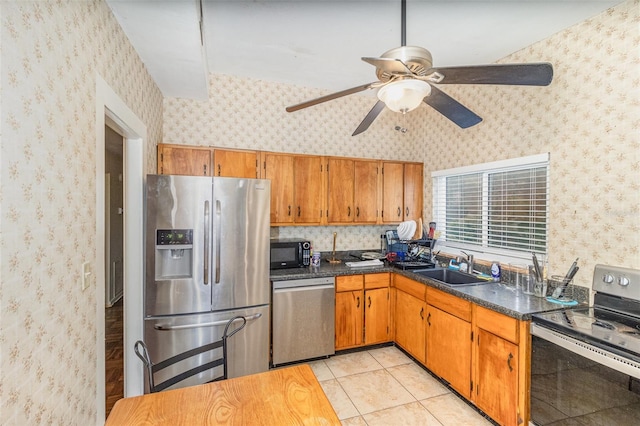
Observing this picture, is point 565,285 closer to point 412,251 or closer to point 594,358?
point 594,358

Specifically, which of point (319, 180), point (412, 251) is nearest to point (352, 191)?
point (319, 180)

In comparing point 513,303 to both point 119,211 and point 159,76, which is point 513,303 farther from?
point 119,211

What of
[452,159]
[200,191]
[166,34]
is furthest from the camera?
[452,159]

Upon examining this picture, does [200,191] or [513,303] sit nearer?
[513,303]

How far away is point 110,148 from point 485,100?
16.1 ft

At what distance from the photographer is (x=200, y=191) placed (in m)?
2.28

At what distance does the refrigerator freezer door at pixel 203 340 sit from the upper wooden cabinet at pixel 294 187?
1.01 metres

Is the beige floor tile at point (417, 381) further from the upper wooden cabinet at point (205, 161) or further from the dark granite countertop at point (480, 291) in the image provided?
the upper wooden cabinet at point (205, 161)

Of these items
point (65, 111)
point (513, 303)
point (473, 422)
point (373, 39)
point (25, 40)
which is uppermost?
point (373, 39)

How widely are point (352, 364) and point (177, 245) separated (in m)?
1.98

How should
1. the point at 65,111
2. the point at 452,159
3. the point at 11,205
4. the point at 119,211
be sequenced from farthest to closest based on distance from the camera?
the point at 119,211 → the point at 452,159 → the point at 65,111 → the point at 11,205

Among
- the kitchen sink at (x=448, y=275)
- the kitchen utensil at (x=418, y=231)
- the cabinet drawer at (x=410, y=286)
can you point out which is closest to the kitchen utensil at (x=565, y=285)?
the kitchen sink at (x=448, y=275)

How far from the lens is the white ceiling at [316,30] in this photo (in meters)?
1.90

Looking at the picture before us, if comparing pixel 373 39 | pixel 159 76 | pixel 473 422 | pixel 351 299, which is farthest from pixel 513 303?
pixel 159 76
